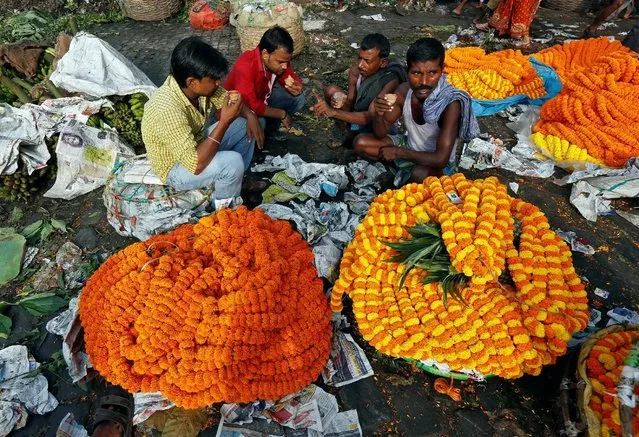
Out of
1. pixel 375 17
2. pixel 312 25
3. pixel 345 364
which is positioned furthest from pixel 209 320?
pixel 375 17

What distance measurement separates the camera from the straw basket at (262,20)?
564cm

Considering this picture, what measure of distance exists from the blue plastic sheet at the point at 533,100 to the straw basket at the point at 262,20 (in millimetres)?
2799

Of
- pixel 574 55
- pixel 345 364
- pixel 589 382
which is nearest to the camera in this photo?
pixel 589 382

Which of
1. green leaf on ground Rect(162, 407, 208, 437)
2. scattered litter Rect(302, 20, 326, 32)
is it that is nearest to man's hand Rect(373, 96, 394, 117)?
green leaf on ground Rect(162, 407, 208, 437)

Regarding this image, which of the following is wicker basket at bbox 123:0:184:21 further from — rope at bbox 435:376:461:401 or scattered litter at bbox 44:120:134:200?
rope at bbox 435:376:461:401

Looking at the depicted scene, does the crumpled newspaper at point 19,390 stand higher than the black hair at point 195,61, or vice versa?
the black hair at point 195,61

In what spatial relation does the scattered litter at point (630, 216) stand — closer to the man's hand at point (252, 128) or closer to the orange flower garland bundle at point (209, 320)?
the orange flower garland bundle at point (209, 320)

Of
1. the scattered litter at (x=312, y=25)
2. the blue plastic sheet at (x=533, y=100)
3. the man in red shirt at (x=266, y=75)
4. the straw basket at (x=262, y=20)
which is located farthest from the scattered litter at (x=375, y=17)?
the man in red shirt at (x=266, y=75)

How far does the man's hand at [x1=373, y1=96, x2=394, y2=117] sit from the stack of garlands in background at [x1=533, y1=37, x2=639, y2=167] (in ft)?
6.54

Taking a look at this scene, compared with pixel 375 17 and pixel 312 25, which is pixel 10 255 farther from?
pixel 375 17

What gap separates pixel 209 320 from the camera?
214 centimetres

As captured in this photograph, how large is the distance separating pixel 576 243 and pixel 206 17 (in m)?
6.74

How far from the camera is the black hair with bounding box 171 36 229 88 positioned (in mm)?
2682

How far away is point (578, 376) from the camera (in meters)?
→ 2.13
